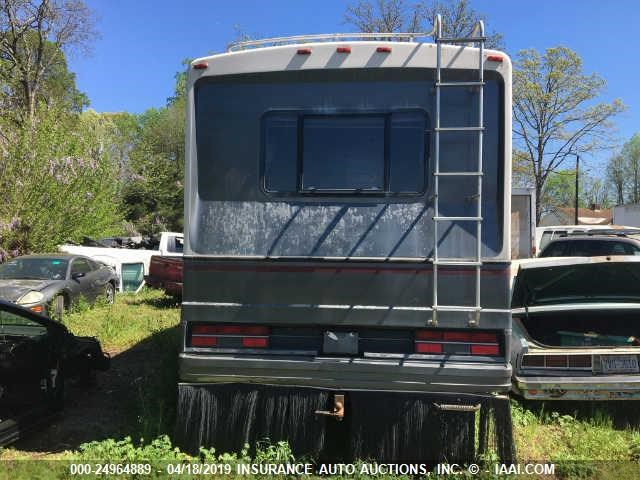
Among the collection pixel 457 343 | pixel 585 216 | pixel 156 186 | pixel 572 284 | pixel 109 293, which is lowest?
pixel 109 293

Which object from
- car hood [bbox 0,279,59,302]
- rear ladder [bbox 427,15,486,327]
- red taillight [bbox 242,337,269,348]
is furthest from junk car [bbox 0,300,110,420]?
car hood [bbox 0,279,59,302]

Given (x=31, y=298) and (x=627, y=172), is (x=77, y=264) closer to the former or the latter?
(x=31, y=298)

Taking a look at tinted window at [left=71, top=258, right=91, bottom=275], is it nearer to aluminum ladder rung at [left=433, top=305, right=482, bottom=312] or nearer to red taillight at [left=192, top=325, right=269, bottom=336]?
red taillight at [left=192, top=325, right=269, bottom=336]

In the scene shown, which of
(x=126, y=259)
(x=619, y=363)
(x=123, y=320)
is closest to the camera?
(x=619, y=363)

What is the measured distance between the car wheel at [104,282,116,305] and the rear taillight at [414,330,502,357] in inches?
410

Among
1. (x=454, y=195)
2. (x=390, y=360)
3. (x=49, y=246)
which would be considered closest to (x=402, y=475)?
(x=390, y=360)

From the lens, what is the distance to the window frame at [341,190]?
3801mm

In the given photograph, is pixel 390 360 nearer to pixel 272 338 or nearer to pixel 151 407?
pixel 272 338

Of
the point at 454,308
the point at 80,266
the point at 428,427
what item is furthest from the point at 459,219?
the point at 80,266

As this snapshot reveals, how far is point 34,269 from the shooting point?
10.7m

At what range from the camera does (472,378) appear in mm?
3580

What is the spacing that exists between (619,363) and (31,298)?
9235mm

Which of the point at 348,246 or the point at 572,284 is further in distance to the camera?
the point at 572,284

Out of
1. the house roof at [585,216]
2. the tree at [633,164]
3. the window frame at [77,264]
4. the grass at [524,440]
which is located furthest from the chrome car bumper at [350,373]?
the tree at [633,164]
